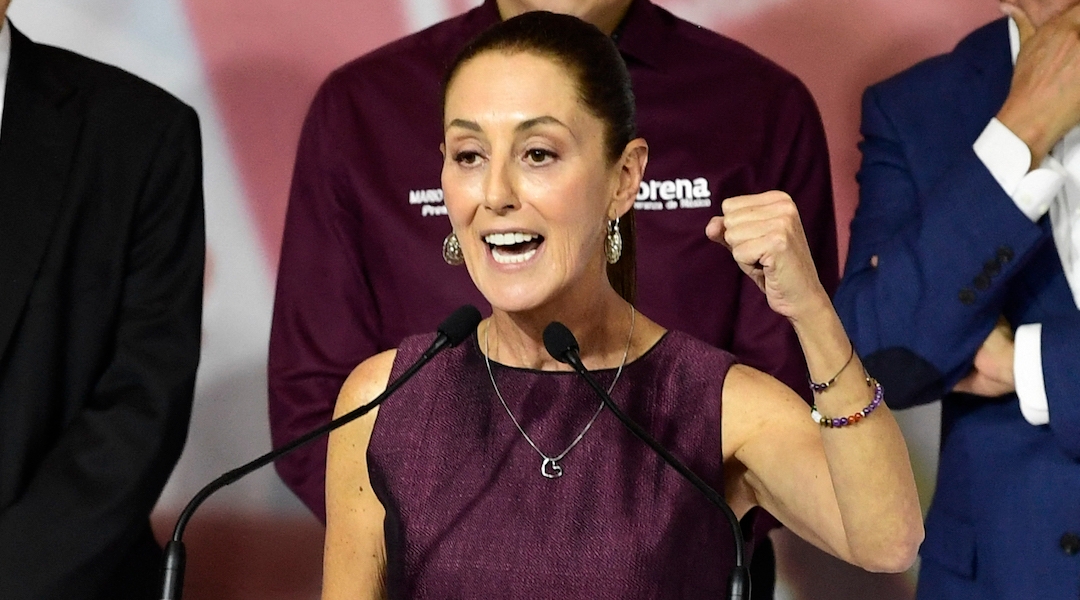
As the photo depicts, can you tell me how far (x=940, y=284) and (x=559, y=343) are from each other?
0.77m

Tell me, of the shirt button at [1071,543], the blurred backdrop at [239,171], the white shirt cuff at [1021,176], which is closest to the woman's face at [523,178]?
the white shirt cuff at [1021,176]

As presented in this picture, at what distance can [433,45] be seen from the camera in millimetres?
2391

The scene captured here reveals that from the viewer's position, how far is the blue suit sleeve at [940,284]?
6.64ft

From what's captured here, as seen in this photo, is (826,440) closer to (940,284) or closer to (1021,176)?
(940,284)

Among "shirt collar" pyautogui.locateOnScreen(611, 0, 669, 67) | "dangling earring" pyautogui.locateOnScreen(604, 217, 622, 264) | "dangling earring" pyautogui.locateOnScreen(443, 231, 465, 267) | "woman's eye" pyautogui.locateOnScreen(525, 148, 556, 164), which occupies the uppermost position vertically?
"shirt collar" pyautogui.locateOnScreen(611, 0, 669, 67)

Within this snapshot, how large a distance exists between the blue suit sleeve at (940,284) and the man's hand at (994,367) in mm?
21

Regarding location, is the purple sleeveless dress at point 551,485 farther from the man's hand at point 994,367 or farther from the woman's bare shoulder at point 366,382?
the man's hand at point 994,367

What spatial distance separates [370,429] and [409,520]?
155 millimetres

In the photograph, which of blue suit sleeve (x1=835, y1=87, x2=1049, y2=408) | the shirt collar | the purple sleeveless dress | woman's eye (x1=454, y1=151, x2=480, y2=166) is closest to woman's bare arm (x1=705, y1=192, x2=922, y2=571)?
the purple sleeveless dress

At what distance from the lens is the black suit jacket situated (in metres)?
2.14

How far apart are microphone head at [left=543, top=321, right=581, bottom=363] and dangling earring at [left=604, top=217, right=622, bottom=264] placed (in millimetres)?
247

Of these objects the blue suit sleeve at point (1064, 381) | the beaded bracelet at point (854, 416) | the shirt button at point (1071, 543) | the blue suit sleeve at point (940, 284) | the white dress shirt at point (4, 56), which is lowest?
the shirt button at point (1071, 543)

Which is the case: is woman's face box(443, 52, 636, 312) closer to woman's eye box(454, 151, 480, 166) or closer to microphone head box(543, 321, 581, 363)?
woman's eye box(454, 151, 480, 166)

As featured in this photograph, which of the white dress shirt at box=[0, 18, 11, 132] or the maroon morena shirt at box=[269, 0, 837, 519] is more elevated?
the white dress shirt at box=[0, 18, 11, 132]
